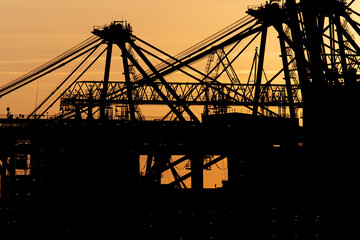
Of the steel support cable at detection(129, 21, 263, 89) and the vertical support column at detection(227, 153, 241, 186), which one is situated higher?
the steel support cable at detection(129, 21, 263, 89)

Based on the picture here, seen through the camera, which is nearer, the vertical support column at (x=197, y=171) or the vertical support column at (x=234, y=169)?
the vertical support column at (x=197, y=171)

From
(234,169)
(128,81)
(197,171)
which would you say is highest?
(128,81)

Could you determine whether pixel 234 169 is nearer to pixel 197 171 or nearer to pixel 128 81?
pixel 197 171

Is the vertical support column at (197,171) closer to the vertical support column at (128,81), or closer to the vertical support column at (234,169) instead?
the vertical support column at (234,169)

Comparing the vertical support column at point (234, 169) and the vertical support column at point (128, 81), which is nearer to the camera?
the vertical support column at point (234, 169)

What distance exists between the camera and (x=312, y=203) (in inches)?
3036

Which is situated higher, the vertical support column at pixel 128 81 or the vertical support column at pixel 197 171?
the vertical support column at pixel 128 81

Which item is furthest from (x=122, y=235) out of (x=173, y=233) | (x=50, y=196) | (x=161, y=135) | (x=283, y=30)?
(x=283, y=30)

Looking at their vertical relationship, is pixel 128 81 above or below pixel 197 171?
above

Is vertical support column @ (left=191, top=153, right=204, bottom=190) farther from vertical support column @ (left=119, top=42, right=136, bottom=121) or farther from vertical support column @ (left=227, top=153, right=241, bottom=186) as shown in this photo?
vertical support column @ (left=119, top=42, right=136, bottom=121)

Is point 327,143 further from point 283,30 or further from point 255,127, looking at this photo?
point 283,30

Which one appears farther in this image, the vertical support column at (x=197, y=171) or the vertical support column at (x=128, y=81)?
the vertical support column at (x=128, y=81)

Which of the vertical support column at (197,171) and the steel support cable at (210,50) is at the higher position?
the steel support cable at (210,50)

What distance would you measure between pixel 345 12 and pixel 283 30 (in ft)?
26.4
